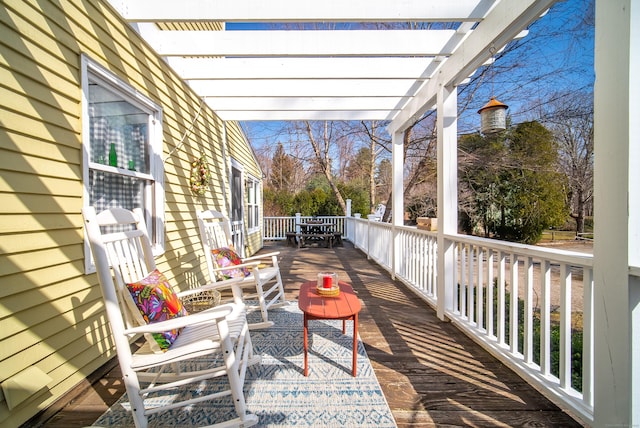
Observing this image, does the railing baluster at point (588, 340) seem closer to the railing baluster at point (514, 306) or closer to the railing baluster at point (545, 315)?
the railing baluster at point (545, 315)

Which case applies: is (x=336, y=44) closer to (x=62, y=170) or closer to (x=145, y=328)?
(x=62, y=170)

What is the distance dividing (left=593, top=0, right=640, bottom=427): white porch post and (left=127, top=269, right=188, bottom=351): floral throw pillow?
2111mm

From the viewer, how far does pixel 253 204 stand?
7.67 metres

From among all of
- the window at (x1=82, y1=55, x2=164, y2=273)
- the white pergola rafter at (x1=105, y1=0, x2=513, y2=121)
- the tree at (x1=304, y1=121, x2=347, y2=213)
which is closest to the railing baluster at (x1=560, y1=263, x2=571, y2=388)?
the white pergola rafter at (x1=105, y1=0, x2=513, y2=121)

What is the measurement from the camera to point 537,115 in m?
6.61

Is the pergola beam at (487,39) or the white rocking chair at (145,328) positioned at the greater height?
the pergola beam at (487,39)

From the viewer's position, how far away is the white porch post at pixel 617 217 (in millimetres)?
1216

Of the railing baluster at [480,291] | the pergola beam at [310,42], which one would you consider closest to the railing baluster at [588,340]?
the railing baluster at [480,291]

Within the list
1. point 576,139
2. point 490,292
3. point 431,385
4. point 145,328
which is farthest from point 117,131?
point 576,139

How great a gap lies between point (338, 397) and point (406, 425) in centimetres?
40

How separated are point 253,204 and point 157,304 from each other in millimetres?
6203

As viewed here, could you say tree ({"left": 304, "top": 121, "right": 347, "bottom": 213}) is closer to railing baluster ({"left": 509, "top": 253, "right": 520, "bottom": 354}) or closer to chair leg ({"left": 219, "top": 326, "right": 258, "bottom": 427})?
railing baluster ({"left": 509, "top": 253, "right": 520, "bottom": 354})

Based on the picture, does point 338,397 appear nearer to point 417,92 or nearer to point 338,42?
point 338,42

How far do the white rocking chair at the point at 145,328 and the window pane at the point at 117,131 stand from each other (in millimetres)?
808
